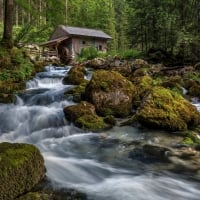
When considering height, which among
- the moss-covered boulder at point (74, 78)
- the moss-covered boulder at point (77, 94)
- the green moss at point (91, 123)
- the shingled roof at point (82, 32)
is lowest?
the green moss at point (91, 123)

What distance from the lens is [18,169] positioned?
5.12 metres

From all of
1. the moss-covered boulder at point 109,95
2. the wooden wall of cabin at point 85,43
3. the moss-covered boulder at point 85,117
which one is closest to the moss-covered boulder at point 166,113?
the moss-covered boulder at point 109,95

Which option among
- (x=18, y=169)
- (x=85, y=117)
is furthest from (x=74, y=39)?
(x=18, y=169)

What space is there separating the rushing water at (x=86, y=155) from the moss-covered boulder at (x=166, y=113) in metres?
0.55

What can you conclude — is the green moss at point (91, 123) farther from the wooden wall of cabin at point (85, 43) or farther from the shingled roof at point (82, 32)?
the shingled roof at point (82, 32)

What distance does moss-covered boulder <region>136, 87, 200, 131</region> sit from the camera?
1024 centimetres

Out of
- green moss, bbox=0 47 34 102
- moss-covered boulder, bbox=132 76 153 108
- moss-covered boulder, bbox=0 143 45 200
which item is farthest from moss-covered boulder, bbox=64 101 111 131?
moss-covered boulder, bbox=0 143 45 200

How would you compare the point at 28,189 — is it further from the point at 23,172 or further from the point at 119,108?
the point at 119,108

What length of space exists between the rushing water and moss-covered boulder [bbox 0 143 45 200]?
0.62 m

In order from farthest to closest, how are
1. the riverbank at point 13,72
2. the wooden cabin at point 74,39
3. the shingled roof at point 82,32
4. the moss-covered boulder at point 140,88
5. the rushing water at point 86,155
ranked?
1. the shingled roof at point 82,32
2. the wooden cabin at point 74,39
3. the riverbank at point 13,72
4. the moss-covered boulder at point 140,88
5. the rushing water at point 86,155

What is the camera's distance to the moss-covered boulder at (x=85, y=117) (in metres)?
10.4

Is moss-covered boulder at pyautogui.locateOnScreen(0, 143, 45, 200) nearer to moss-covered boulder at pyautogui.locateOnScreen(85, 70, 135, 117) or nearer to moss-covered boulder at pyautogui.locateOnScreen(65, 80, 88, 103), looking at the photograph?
moss-covered boulder at pyautogui.locateOnScreen(85, 70, 135, 117)

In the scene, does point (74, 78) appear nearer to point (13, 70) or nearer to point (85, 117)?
point (13, 70)

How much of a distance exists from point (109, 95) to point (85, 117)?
1.48 meters
